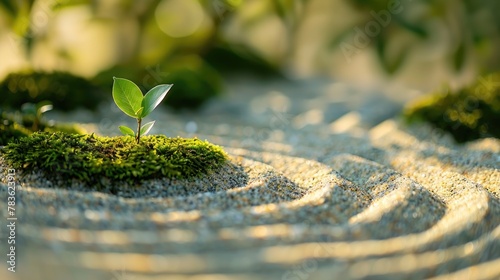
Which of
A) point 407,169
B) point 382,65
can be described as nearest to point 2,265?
point 407,169

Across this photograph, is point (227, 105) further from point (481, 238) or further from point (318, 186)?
point (481, 238)

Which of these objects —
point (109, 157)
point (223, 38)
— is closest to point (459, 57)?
point (223, 38)

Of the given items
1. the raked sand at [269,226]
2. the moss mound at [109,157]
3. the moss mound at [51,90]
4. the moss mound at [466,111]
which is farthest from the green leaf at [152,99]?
the moss mound at [51,90]

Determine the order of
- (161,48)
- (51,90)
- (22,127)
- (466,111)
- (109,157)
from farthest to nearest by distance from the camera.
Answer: (161,48)
(51,90)
(466,111)
(22,127)
(109,157)

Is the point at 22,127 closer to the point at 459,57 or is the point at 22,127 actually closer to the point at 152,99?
the point at 152,99

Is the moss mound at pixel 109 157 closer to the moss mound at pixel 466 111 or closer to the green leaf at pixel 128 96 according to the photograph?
the green leaf at pixel 128 96

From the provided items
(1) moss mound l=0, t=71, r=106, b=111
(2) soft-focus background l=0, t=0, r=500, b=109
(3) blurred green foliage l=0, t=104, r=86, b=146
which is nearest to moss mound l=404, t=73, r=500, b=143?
(2) soft-focus background l=0, t=0, r=500, b=109

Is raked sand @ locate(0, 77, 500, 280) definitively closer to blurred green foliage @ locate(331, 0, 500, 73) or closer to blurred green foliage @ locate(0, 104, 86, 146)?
blurred green foliage @ locate(0, 104, 86, 146)
